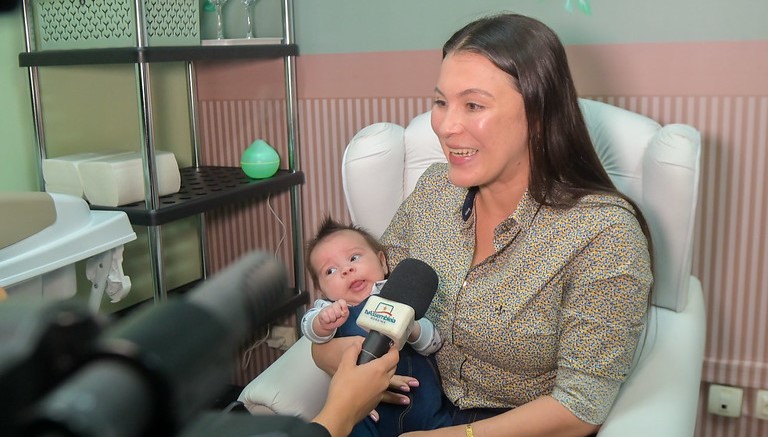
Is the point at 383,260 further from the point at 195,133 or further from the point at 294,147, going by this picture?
the point at 195,133

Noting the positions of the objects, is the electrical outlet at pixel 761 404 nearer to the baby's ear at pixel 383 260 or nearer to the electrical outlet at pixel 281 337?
the baby's ear at pixel 383 260

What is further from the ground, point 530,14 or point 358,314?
point 530,14

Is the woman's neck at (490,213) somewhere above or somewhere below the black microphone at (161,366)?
below

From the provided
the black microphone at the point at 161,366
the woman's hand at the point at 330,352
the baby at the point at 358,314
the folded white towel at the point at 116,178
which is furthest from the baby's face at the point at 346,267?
the black microphone at the point at 161,366

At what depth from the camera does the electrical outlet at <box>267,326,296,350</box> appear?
8.31 feet

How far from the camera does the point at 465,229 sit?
4.89 ft

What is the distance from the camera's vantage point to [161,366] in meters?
0.29

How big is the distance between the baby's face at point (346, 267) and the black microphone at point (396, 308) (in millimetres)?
231

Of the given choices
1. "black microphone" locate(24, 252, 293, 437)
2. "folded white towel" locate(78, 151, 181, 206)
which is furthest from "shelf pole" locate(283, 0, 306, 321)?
"black microphone" locate(24, 252, 293, 437)

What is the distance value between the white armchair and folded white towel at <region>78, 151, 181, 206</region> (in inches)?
22.4

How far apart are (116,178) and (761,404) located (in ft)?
5.77

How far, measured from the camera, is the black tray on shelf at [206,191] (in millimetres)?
1851

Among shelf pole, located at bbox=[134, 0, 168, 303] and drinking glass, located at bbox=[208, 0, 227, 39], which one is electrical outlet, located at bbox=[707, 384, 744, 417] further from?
drinking glass, located at bbox=[208, 0, 227, 39]

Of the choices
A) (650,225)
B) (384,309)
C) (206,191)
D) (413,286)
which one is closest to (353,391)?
(384,309)
